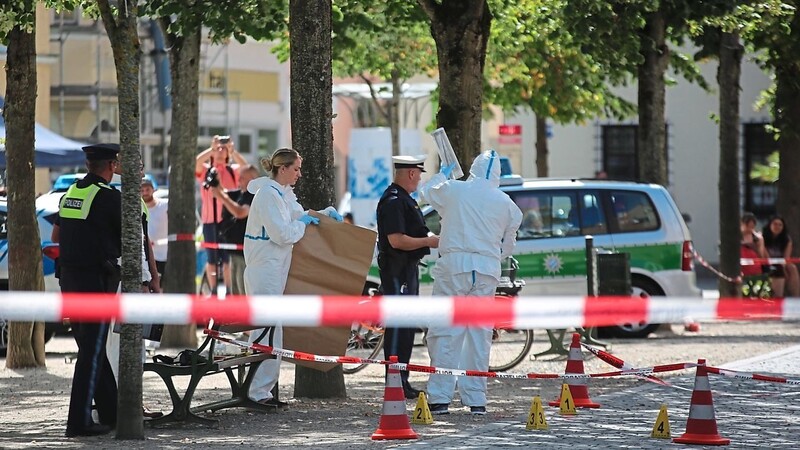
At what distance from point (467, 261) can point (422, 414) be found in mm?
1256

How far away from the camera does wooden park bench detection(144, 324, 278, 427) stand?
10.8 m

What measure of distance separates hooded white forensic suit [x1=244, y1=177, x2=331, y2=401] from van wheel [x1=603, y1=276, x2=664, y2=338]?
8312 mm

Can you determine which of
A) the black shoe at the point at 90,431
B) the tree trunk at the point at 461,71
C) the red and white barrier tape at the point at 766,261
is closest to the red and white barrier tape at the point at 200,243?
the tree trunk at the point at 461,71

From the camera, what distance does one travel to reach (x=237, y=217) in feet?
62.2

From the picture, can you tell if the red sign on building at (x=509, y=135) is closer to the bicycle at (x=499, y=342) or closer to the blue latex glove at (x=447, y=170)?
the bicycle at (x=499, y=342)

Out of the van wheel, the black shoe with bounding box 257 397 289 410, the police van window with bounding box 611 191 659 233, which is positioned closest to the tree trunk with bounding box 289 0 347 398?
the black shoe with bounding box 257 397 289 410

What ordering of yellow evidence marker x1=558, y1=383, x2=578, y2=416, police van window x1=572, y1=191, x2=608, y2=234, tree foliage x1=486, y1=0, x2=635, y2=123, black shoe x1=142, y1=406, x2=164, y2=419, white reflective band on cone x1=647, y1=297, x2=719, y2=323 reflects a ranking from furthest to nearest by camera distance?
tree foliage x1=486, y1=0, x2=635, y2=123
police van window x1=572, y1=191, x2=608, y2=234
yellow evidence marker x1=558, y1=383, x2=578, y2=416
black shoe x1=142, y1=406, x2=164, y2=419
white reflective band on cone x1=647, y1=297, x2=719, y2=323

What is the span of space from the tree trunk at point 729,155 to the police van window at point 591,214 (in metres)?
3.99

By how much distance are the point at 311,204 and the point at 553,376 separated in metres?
2.65

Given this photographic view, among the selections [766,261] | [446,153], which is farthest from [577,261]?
[446,153]

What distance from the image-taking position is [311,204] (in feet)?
40.8

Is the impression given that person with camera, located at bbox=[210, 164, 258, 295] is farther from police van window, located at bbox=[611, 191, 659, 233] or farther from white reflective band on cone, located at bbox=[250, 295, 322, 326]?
white reflective band on cone, located at bbox=[250, 295, 322, 326]

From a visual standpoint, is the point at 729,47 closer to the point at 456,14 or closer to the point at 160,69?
the point at 456,14

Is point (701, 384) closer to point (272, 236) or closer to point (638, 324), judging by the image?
point (272, 236)
